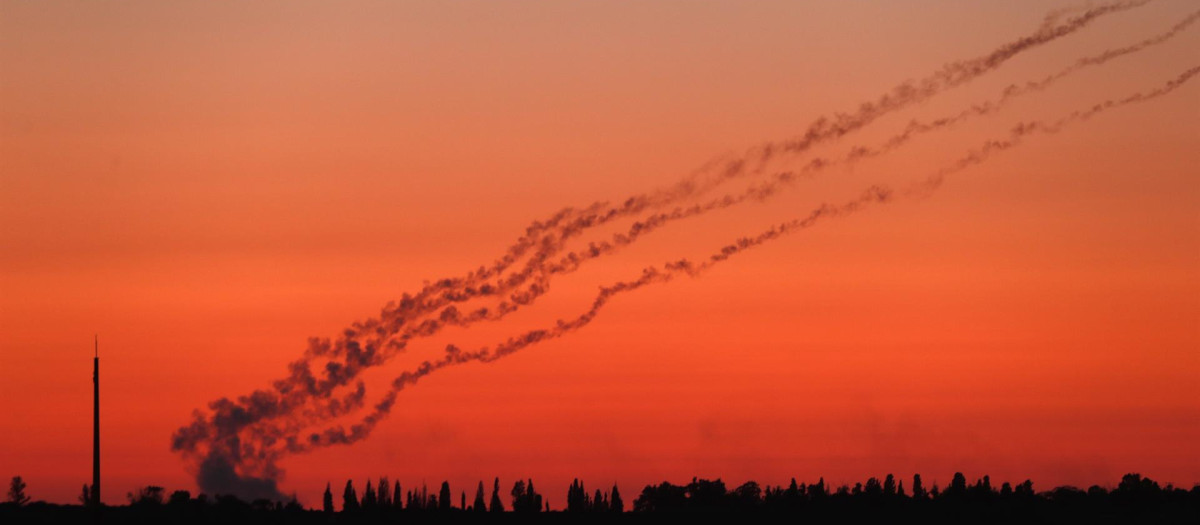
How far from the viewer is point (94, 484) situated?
401ft

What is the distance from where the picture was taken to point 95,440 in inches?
4761

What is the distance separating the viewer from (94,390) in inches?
4830

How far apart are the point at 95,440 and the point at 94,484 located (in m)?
2.99

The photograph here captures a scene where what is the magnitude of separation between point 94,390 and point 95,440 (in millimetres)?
3368

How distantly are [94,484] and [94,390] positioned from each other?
18.3ft
